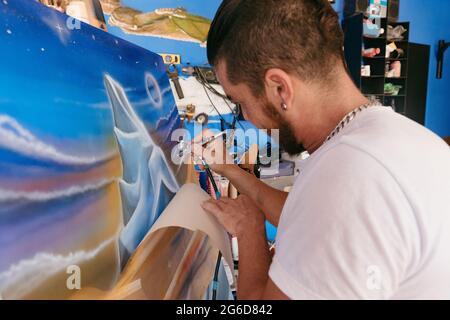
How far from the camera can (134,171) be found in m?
0.74

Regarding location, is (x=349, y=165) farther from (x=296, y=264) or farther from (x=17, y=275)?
(x=17, y=275)

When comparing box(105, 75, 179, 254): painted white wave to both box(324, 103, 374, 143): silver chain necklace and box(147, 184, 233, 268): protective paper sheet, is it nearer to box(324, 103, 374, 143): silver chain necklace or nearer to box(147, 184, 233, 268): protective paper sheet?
box(147, 184, 233, 268): protective paper sheet

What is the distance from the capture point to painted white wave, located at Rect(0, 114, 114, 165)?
44 cm

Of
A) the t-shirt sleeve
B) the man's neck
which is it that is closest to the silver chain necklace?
the man's neck

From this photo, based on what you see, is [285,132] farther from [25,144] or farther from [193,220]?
[25,144]

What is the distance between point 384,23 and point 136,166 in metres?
2.91

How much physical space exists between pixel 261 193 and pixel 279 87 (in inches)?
19.0

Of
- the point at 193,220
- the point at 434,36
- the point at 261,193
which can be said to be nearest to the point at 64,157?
the point at 193,220

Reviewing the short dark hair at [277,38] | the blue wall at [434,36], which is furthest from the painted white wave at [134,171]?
the blue wall at [434,36]

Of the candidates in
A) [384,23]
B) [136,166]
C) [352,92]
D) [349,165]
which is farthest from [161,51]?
[384,23]

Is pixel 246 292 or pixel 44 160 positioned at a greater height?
pixel 44 160

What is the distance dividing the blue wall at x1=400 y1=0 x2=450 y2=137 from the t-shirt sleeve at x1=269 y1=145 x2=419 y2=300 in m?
3.42

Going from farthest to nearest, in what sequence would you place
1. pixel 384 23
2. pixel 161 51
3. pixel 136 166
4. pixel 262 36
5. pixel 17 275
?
pixel 384 23 < pixel 161 51 < pixel 136 166 < pixel 262 36 < pixel 17 275

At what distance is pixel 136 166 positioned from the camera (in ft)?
2.47
